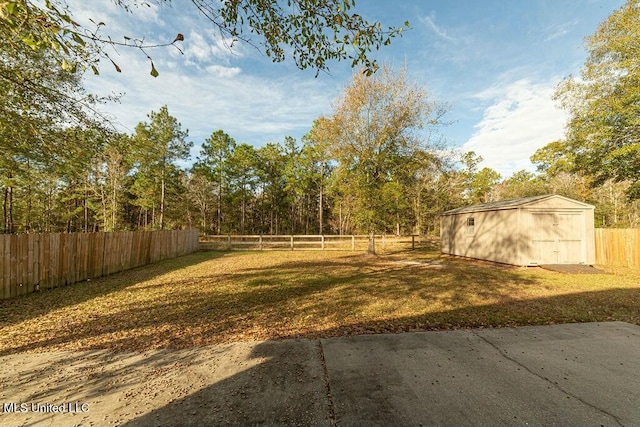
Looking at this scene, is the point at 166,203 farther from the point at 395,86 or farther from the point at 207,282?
the point at 395,86

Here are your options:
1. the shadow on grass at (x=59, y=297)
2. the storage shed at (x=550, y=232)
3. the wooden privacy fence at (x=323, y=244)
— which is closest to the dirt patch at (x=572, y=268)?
the storage shed at (x=550, y=232)

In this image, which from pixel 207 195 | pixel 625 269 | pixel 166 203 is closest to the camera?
pixel 625 269

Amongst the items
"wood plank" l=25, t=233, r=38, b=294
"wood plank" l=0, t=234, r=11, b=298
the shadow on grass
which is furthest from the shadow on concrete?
"wood plank" l=25, t=233, r=38, b=294

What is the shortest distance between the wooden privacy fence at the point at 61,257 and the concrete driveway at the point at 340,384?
4365mm

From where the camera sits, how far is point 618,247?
34.0 ft

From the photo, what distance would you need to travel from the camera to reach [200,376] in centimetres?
262

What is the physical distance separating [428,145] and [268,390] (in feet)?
49.4

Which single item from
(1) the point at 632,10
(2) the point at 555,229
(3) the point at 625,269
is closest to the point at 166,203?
(2) the point at 555,229

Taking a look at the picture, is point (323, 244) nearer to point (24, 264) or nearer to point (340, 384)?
point (24, 264)

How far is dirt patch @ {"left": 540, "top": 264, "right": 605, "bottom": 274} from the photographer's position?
29.8 feet

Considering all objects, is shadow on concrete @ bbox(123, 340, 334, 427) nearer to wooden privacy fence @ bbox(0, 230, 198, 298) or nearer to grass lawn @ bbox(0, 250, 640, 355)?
grass lawn @ bbox(0, 250, 640, 355)

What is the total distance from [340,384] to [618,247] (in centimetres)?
1431

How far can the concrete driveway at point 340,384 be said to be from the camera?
2.06 m

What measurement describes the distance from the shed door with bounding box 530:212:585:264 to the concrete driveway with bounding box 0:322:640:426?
8296mm
